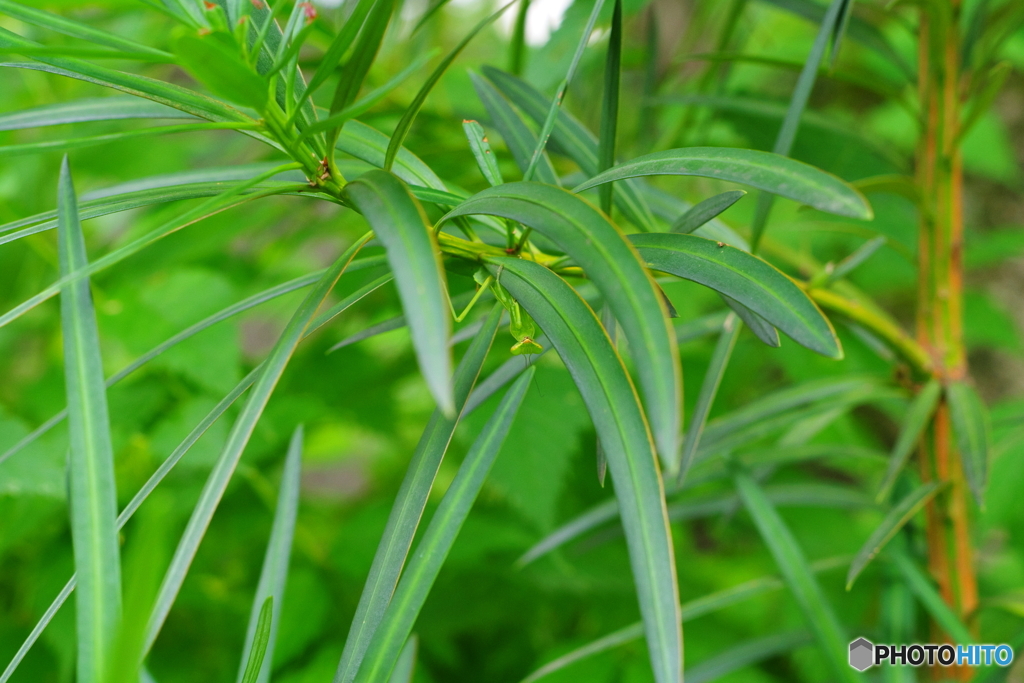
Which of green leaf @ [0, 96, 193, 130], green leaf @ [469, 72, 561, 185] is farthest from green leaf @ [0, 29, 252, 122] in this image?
green leaf @ [469, 72, 561, 185]

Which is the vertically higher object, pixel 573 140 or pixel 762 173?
pixel 573 140

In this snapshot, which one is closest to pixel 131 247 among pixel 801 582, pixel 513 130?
pixel 513 130

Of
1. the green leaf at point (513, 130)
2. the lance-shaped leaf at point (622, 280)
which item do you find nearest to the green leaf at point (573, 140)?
the green leaf at point (513, 130)

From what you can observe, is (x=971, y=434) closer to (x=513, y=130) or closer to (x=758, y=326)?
(x=758, y=326)

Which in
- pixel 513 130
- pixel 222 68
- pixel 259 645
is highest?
pixel 513 130

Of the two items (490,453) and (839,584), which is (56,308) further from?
(839,584)

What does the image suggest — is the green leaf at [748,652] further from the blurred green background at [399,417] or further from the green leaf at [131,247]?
the green leaf at [131,247]

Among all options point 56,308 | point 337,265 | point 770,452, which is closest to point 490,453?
point 337,265
